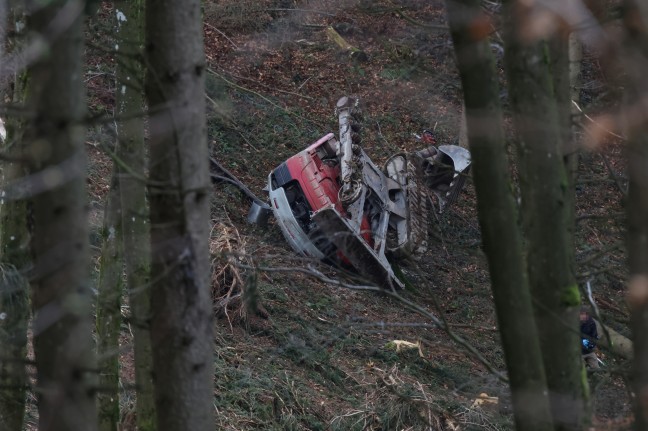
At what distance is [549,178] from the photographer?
451cm

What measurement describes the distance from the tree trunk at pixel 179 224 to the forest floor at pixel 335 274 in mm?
364

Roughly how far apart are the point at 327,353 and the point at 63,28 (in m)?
10.4

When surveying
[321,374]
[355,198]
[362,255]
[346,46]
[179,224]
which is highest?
[346,46]

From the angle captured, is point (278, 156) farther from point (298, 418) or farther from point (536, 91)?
point (536, 91)

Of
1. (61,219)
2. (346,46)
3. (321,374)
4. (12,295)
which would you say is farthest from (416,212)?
(61,219)

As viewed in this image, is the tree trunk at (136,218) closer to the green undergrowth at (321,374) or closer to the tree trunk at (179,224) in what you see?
the tree trunk at (179,224)

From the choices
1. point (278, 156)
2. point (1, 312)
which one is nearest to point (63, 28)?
point (1, 312)

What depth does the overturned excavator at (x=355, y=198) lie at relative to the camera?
1489 cm

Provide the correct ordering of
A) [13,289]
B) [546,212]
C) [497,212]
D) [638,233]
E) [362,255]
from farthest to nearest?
[362,255], [13,289], [546,212], [497,212], [638,233]

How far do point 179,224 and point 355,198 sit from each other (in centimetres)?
1123

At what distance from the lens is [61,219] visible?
3076 millimetres

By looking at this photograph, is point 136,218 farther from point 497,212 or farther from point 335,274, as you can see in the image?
point 335,274

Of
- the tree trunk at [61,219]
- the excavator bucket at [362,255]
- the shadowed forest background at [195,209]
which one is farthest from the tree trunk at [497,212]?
the excavator bucket at [362,255]

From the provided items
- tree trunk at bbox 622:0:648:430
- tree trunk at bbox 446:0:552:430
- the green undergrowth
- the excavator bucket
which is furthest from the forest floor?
tree trunk at bbox 622:0:648:430
